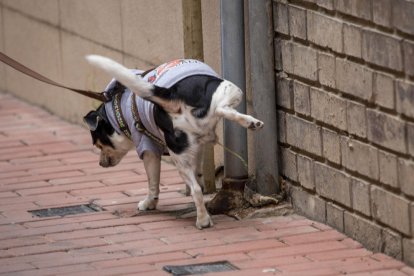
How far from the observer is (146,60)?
31.3 feet

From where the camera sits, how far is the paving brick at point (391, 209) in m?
6.46

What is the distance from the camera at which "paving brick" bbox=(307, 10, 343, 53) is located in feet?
22.7

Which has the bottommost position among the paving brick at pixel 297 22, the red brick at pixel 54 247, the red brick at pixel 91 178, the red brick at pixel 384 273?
the red brick at pixel 91 178

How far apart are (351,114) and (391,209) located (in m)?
0.60

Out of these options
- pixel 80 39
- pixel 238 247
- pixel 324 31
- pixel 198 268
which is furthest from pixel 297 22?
pixel 80 39

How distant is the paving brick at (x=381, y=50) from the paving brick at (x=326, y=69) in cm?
39

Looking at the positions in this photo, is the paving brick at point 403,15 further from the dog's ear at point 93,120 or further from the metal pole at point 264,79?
the dog's ear at point 93,120

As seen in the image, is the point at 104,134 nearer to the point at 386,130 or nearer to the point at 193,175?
the point at 193,175

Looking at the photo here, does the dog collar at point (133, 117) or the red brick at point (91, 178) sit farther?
the red brick at point (91, 178)

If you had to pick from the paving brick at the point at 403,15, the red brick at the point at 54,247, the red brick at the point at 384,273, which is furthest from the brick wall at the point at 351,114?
the red brick at the point at 54,247

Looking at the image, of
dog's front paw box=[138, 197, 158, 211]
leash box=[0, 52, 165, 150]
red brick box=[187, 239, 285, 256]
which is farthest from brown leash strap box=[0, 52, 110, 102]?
red brick box=[187, 239, 285, 256]

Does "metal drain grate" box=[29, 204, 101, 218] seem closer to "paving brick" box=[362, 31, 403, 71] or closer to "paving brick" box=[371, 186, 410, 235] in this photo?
"paving brick" box=[371, 186, 410, 235]

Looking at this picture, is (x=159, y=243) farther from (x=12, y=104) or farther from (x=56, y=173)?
(x=12, y=104)

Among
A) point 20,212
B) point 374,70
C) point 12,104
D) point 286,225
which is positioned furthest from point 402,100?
point 12,104
